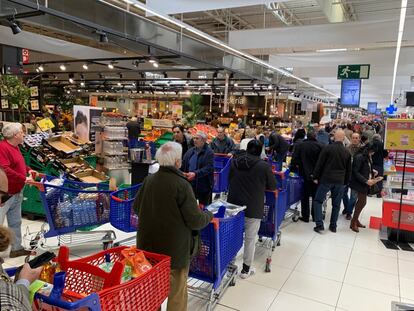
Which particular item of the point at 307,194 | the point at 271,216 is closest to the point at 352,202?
the point at 307,194

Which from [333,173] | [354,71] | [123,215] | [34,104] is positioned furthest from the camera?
[354,71]

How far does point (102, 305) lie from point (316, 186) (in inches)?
193

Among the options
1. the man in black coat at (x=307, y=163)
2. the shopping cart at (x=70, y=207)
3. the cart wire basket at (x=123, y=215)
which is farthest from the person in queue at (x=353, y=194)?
the shopping cart at (x=70, y=207)

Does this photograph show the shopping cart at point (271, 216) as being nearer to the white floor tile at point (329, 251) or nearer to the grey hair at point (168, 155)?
the white floor tile at point (329, 251)

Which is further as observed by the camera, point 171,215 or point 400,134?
point 400,134

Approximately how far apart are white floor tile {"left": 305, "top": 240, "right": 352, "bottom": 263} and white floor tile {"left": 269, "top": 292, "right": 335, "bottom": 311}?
4.12 feet

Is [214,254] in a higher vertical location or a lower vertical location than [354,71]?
lower

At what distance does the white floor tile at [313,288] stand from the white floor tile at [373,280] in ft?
0.95

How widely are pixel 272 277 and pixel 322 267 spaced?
31.5 inches

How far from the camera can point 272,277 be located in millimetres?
3936

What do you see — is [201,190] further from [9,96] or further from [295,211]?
[9,96]

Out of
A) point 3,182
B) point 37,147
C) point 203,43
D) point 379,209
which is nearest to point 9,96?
point 37,147

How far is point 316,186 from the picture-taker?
591 centimetres

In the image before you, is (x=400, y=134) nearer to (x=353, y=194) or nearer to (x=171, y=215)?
(x=353, y=194)
